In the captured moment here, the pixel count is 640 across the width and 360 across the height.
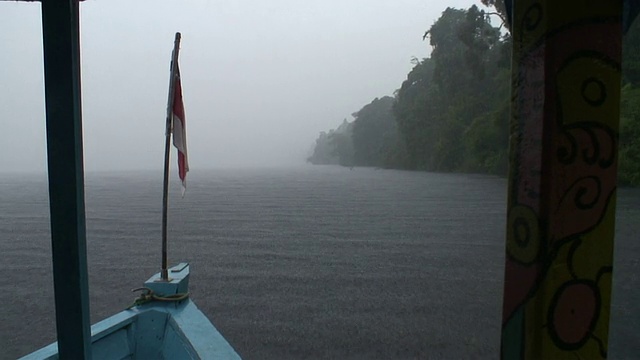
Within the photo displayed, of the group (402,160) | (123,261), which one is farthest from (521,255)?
(402,160)

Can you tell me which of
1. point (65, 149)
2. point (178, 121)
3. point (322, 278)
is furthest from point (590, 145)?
point (322, 278)

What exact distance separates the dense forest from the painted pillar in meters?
14.8

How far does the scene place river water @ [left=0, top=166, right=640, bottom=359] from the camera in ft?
16.7

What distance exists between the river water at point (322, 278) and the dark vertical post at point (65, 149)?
139 inches

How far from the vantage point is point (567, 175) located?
100 centimetres

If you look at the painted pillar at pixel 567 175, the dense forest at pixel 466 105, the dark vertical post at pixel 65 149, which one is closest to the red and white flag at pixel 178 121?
the dark vertical post at pixel 65 149

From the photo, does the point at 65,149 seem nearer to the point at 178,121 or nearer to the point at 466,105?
the point at 178,121

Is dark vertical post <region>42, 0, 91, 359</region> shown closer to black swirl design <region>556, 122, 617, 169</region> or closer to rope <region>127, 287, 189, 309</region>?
black swirl design <region>556, 122, 617, 169</region>

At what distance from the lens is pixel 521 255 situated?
41.0 inches

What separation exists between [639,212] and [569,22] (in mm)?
15497

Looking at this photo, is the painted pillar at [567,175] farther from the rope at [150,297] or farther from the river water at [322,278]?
the river water at [322,278]

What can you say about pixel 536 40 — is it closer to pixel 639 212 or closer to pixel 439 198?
pixel 639 212

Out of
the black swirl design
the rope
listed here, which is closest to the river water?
the rope

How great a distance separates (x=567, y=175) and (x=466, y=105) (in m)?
47.6
